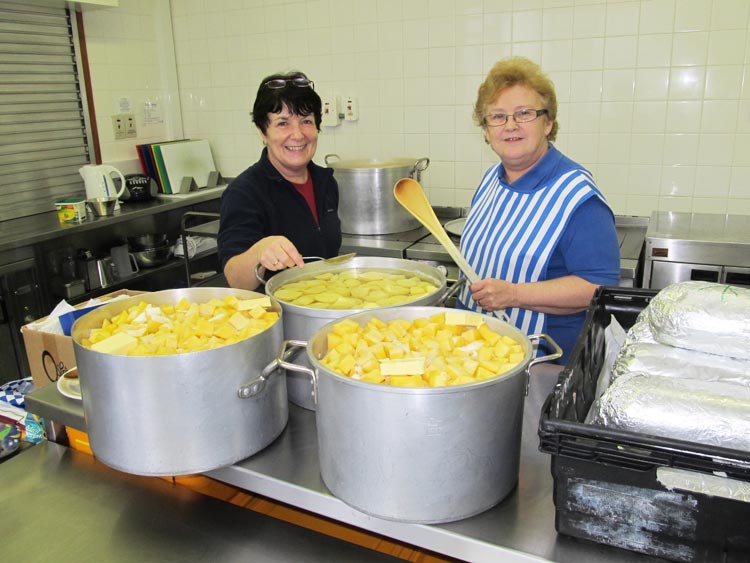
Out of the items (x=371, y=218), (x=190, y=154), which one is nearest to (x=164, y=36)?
(x=190, y=154)

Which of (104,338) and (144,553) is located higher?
(104,338)

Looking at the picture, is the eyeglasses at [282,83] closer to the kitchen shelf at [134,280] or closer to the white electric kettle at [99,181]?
the kitchen shelf at [134,280]

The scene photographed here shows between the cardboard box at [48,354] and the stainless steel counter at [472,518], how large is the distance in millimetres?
341

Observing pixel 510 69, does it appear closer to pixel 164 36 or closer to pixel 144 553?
pixel 144 553

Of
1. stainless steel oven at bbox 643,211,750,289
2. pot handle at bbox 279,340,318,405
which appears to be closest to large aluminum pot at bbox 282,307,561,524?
pot handle at bbox 279,340,318,405

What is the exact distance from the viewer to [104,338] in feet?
3.60

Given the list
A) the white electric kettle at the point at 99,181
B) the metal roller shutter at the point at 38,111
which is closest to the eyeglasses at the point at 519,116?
the white electric kettle at the point at 99,181

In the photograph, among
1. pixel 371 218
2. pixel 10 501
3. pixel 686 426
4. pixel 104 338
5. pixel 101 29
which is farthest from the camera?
pixel 101 29

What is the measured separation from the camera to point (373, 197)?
3090mm

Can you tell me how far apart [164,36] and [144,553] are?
3839 millimetres

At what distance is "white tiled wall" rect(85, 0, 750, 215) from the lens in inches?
111

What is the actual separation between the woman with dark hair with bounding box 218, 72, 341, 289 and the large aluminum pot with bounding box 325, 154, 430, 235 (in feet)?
3.29

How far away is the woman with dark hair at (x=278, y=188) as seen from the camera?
1.80 metres

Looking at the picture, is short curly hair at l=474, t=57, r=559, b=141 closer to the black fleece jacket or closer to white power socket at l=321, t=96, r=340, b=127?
the black fleece jacket
